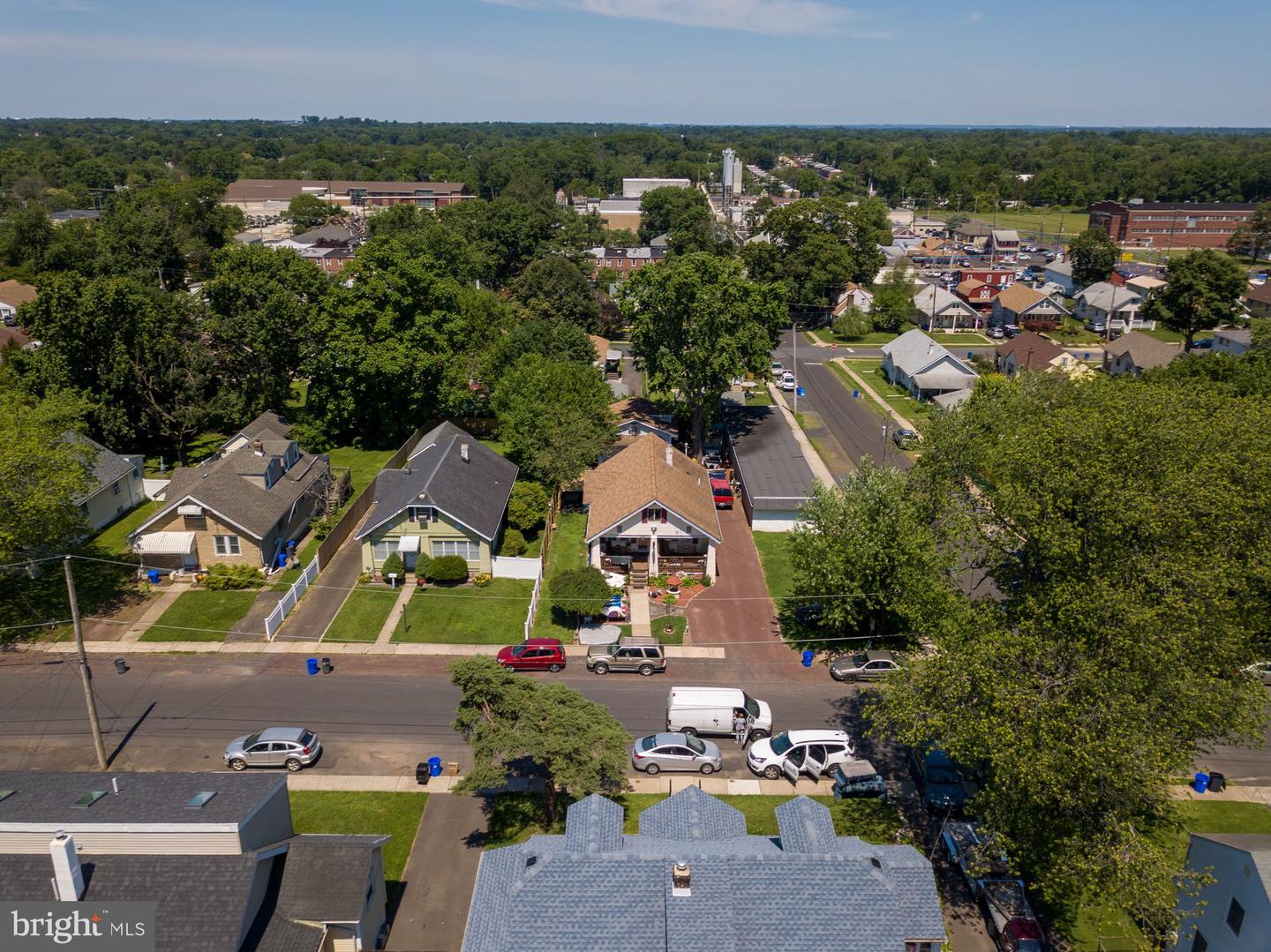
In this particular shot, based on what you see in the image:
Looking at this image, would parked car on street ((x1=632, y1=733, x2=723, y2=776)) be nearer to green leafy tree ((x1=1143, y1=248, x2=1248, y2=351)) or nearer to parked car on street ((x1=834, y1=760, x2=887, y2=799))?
parked car on street ((x1=834, y1=760, x2=887, y2=799))

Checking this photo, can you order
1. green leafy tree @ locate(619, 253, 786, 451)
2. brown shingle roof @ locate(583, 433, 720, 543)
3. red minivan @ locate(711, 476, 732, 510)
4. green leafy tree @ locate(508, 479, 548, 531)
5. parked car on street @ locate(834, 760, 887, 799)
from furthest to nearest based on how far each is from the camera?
green leafy tree @ locate(619, 253, 786, 451), red minivan @ locate(711, 476, 732, 510), green leafy tree @ locate(508, 479, 548, 531), brown shingle roof @ locate(583, 433, 720, 543), parked car on street @ locate(834, 760, 887, 799)

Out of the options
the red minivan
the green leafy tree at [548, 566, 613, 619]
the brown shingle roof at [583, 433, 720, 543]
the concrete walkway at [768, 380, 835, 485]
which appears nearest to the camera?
the green leafy tree at [548, 566, 613, 619]

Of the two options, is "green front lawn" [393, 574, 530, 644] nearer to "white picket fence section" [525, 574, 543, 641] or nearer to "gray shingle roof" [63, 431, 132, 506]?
"white picket fence section" [525, 574, 543, 641]

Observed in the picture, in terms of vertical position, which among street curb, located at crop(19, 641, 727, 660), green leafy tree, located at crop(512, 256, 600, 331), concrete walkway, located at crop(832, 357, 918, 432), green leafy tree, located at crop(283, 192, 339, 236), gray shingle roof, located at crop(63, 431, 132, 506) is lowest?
street curb, located at crop(19, 641, 727, 660)

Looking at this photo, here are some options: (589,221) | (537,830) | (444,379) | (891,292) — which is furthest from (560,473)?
(589,221)

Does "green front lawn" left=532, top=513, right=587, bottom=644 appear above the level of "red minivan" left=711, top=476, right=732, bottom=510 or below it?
below

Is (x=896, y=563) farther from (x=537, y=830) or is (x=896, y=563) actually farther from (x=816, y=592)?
(x=537, y=830)

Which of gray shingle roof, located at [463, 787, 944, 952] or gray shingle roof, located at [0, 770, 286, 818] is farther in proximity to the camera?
gray shingle roof, located at [0, 770, 286, 818]

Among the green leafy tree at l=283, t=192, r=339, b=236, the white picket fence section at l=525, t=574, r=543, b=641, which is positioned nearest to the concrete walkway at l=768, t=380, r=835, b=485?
the white picket fence section at l=525, t=574, r=543, b=641
